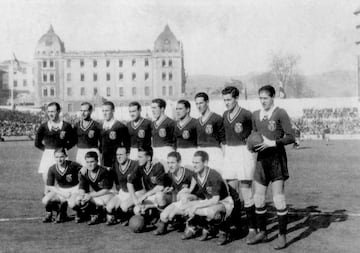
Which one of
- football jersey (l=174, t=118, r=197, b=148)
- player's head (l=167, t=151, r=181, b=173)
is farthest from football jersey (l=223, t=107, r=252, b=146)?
player's head (l=167, t=151, r=181, b=173)

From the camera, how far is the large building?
228 ft

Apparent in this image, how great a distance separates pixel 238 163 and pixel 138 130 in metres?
1.79

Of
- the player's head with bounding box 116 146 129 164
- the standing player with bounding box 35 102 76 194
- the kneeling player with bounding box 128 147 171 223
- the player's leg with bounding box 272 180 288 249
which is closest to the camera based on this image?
the player's leg with bounding box 272 180 288 249

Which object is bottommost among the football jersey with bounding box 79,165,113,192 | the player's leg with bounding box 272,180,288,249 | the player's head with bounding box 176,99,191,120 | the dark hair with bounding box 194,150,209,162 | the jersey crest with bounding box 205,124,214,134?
the player's leg with bounding box 272,180,288,249

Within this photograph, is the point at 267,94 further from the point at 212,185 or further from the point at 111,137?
the point at 111,137

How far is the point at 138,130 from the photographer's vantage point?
22.2ft

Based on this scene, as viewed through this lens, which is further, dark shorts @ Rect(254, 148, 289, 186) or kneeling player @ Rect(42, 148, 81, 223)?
kneeling player @ Rect(42, 148, 81, 223)

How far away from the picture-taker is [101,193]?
6371 millimetres

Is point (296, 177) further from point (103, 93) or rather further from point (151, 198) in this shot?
point (103, 93)

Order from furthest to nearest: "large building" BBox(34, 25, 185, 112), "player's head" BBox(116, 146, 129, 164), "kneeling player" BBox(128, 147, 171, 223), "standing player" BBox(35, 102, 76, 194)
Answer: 1. "large building" BBox(34, 25, 185, 112)
2. "standing player" BBox(35, 102, 76, 194)
3. "player's head" BBox(116, 146, 129, 164)
4. "kneeling player" BBox(128, 147, 171, 223)

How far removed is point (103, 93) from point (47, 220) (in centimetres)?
6589

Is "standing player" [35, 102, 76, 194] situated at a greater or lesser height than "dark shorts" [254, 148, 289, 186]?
greater

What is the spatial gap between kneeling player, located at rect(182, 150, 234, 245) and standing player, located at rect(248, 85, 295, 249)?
1.27 ft

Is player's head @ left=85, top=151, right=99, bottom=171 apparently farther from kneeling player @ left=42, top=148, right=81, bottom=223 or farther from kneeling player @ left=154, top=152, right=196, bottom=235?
kneeling player @ left=154, top=152, right=196, bottom=235
